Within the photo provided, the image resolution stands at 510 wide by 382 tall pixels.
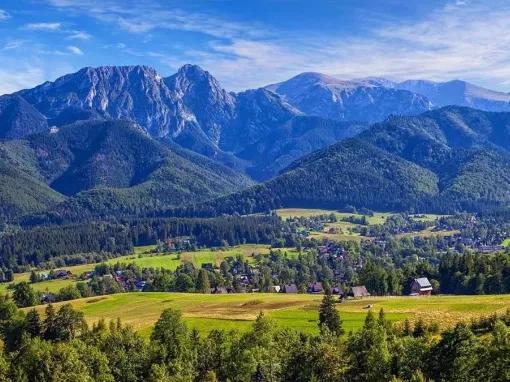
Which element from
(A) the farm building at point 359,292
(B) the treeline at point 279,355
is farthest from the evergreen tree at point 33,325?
(A) the farm building at point 359,292

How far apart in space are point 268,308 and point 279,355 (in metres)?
60.1

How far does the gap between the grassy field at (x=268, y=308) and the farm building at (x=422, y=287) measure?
71.1 feet

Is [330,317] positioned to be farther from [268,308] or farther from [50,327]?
[50,327]

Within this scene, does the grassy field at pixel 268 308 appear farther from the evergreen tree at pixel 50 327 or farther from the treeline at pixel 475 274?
the treeline at pixel 475 274

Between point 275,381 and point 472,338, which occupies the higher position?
point 472,338

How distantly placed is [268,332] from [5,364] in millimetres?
40765

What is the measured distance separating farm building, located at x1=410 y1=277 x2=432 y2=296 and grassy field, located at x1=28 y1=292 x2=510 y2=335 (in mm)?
21678

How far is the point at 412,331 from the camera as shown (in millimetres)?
97375

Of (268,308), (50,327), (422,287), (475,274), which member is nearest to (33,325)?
(50,327)

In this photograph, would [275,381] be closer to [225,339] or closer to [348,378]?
[348,378]

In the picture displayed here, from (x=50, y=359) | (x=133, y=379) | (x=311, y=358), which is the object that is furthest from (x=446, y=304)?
(x=50, y=359)

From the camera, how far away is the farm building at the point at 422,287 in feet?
567

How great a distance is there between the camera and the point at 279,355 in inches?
3551

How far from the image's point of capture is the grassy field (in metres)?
118
